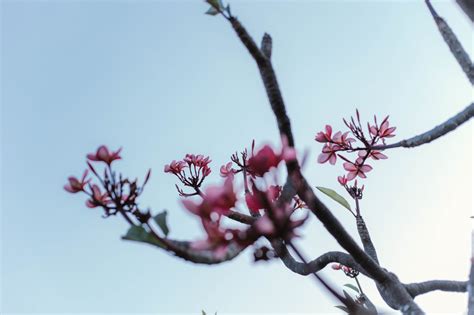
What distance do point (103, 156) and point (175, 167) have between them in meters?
1.29

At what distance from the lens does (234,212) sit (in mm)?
2133

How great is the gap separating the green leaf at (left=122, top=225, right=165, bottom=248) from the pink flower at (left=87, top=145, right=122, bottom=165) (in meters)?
0.36

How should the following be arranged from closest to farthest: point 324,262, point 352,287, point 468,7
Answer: point 324,262 < point 468,7 < point 352,287

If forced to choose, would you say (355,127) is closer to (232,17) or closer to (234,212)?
(234,212)

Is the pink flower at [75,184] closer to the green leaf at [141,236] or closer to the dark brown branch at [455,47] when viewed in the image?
the green leaf at [141,236]

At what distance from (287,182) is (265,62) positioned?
0.36 m

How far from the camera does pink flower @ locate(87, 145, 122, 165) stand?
163 centimetres

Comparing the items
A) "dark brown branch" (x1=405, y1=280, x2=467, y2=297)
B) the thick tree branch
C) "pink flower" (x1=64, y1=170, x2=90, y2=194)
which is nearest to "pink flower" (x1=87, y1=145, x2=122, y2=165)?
"pink flower" (x1=64, y1=170, x2=90, y2=194)

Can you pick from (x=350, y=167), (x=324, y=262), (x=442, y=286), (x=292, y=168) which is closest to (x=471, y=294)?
(x=442, y=286)

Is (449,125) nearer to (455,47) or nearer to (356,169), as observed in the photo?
A: (455,47)

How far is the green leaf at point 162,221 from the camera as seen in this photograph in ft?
4.54

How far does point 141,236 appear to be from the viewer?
1346 millimetres

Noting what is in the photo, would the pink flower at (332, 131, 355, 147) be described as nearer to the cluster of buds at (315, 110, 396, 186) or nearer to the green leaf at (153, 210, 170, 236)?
the cluster of buds at (315, 110, 396, 186)

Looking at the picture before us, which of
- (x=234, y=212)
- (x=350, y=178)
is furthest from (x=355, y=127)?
(x=234, y=212)
